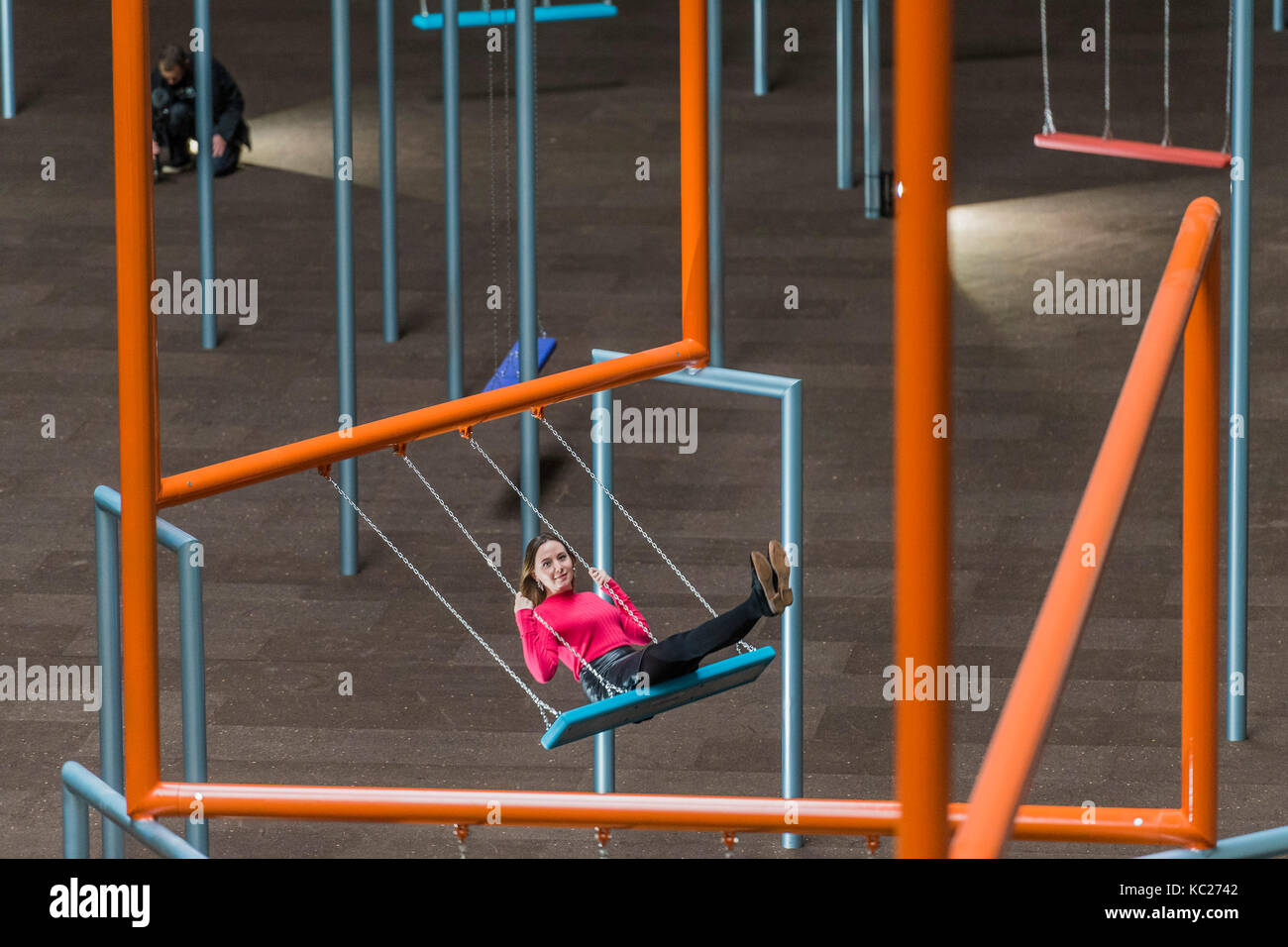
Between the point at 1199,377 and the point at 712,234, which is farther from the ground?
the point at 712,234

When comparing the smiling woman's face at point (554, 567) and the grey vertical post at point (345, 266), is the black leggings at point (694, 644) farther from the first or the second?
the grey vertical post at point (345, 266)

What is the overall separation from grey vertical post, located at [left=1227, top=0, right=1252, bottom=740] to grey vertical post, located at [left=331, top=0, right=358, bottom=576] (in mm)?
3352

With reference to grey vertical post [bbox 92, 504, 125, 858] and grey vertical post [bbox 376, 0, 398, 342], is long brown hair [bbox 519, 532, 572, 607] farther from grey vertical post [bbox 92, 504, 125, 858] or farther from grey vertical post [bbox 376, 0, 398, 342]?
grey vertical post [bbox 376, 0, 398, 342]

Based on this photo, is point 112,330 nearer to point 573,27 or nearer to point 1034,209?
point 1034,209

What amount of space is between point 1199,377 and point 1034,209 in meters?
9.06

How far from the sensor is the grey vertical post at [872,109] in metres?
12.8

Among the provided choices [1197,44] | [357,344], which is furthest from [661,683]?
[1197,44]

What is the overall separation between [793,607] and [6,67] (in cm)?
986

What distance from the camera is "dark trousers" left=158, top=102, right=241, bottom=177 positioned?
14016mm

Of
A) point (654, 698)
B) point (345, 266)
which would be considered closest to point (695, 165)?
point (654, 698)

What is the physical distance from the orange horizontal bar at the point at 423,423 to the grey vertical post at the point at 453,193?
3.99 metres
